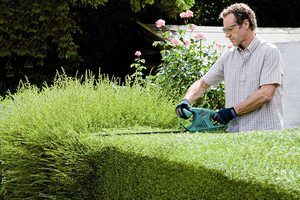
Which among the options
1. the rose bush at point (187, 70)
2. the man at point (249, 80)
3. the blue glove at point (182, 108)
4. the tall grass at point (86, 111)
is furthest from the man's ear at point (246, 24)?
the rose bush at point (187, 70)

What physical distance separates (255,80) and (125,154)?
48.7 inches

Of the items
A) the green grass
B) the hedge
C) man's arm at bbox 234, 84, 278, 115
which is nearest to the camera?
the hedge

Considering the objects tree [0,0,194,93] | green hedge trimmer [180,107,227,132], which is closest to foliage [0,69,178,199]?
green hedge trimmer [180,107,227,132]

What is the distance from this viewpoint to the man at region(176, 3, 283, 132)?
5.30 m

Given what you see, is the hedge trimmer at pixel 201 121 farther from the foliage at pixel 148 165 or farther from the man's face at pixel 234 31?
the man's face at pixel 234 31

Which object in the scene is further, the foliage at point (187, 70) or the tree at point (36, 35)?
the tree at point (36, 35)

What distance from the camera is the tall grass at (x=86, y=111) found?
6.15m

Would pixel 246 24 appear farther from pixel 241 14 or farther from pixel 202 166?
pixel 202 166

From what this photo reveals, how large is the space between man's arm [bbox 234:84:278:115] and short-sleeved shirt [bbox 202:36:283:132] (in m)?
0.05

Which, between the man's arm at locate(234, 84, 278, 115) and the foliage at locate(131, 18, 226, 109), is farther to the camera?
the foliage at locate(131, 18, 226, 109)

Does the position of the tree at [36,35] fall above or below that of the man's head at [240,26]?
below

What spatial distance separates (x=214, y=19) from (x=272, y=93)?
13.4 meters

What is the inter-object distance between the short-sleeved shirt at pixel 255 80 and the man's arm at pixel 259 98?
46 millimetres

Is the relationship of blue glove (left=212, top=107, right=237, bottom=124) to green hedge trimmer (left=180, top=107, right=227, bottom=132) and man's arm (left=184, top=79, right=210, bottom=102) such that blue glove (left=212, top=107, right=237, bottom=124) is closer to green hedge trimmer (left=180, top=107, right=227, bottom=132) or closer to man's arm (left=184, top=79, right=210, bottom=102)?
green hedge trimmer (left=180, top=107, right=227, bottom=132)
